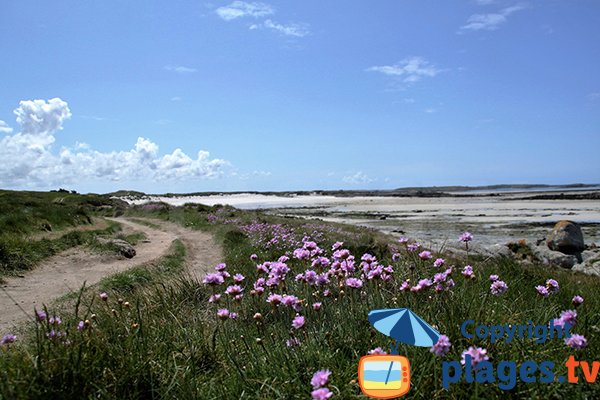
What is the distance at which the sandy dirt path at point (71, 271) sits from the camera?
909 centimetres

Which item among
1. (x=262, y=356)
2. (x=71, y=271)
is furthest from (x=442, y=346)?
(x=71, y=271)

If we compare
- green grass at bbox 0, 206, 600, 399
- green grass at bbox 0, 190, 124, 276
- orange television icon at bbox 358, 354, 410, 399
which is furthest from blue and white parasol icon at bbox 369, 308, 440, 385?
green grass at bbox 0, 190, 124, 276

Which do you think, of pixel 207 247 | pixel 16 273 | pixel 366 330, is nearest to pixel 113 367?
pixel 366 330

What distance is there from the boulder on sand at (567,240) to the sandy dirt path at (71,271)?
15.9 meters

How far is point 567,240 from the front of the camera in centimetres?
1967

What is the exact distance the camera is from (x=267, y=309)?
19.7 ft

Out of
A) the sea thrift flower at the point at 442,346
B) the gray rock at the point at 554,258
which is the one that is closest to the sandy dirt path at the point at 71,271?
the sea thrift flower at the point at 442,346

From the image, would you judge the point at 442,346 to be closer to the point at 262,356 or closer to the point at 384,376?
the point at 384,376

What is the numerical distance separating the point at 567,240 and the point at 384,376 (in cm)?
2082

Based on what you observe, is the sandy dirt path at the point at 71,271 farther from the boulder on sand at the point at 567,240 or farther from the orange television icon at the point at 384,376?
the boulder on sand at the point at 567,240

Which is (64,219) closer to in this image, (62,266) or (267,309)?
(62,266)

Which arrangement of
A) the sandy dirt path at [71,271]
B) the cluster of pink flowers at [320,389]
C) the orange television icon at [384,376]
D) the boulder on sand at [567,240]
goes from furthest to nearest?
the boulder on sand at [567,240], the sandy dirt path at [71,271], the orange television icon at [384,376], the cluster of pink flowers at [320,389]

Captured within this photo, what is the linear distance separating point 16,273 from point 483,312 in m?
12.5

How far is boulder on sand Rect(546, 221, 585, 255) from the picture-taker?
774 inches
